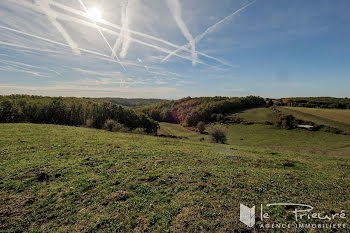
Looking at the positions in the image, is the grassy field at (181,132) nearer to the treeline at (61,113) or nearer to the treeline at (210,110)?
the treeline at (210,110)

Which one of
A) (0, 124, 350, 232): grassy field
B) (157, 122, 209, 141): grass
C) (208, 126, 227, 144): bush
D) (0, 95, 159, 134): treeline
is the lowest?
(157, 122, 209, 141): grass

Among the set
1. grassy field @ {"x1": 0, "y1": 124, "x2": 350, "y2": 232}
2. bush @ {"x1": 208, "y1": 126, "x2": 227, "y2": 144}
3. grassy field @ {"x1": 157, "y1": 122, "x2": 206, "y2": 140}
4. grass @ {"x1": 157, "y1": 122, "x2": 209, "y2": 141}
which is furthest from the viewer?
grassy field @ {"x1": 157, "y1": 122, "x2": 206, "y2": 140}

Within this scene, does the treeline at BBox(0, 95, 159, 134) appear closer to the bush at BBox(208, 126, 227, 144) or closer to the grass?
the grass

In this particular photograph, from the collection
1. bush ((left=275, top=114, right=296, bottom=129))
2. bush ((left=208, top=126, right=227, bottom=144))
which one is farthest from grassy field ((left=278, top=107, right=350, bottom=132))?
bush ((left=208, top=126, right=227, bottom=144))

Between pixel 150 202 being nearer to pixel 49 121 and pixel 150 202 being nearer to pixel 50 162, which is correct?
pixel 50 162

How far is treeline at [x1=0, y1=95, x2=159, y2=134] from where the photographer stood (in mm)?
43031

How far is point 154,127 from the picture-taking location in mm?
77875

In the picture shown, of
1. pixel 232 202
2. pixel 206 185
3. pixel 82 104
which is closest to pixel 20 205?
pixel 206 185

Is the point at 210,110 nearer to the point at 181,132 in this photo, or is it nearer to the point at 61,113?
the point at 181,132

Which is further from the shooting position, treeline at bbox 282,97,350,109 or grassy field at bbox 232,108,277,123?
treeline at bbox 282,97,350,109

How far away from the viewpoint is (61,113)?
53688 mm

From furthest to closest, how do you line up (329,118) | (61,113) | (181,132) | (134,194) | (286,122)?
1. (181,132)
2. (286,122)
3. (329,118)
4. (61,113)
5. (134,194)

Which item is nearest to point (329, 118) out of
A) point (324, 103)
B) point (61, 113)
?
point (324, 103)

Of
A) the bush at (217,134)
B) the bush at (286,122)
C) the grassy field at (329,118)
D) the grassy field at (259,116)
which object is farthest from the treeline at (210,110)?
the bush at (217,134)
